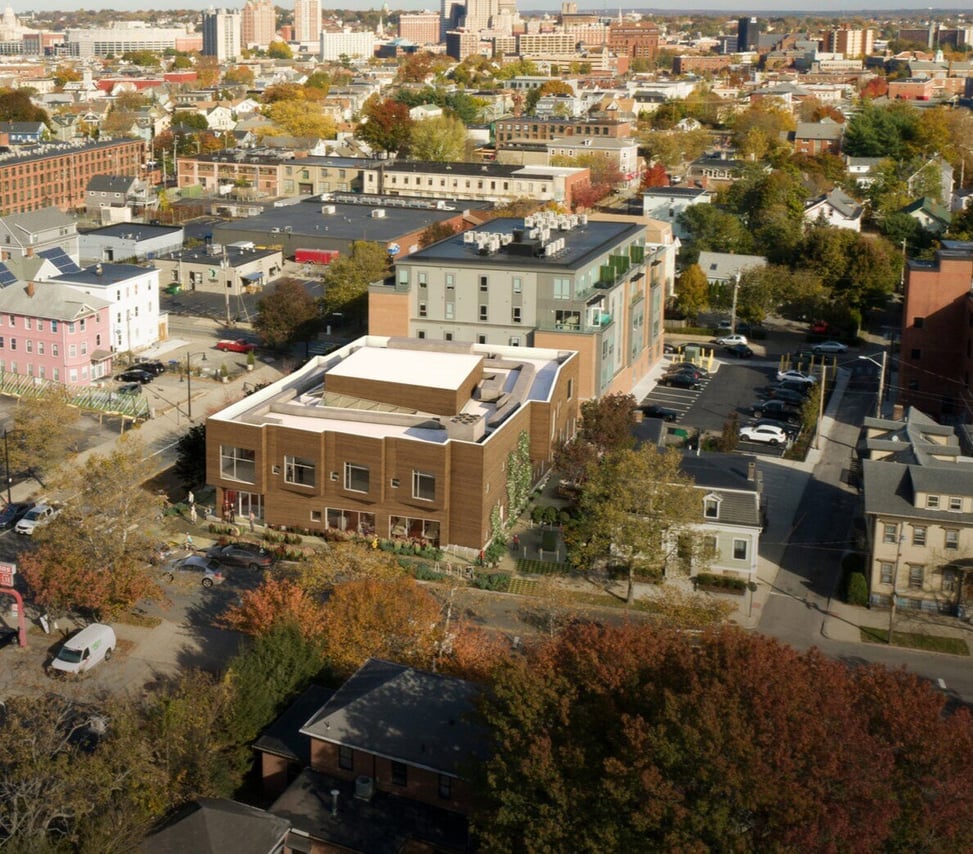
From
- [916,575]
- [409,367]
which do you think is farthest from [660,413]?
[916,575]

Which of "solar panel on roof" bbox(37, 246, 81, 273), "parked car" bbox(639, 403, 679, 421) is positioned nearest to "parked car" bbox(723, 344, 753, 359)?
"parked car" bbox(639, 403, 679, 421)

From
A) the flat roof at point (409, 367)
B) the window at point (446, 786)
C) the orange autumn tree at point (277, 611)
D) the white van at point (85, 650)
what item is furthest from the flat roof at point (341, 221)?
the window at point (446, 786)

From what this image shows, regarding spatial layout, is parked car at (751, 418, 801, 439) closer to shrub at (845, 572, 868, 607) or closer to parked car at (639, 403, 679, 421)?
parked car at (639, 403, 679, 421)

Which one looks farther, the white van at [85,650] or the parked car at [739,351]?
the parked car at [739,351]

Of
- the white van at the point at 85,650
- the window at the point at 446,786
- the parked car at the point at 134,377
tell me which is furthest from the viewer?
the parked car at the point at 134,377

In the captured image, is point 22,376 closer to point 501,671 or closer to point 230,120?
point 501,671

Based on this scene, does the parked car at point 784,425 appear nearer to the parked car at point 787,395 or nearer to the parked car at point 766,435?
the parked car at point 766,435

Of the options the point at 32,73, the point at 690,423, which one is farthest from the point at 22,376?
the point at 32,73
